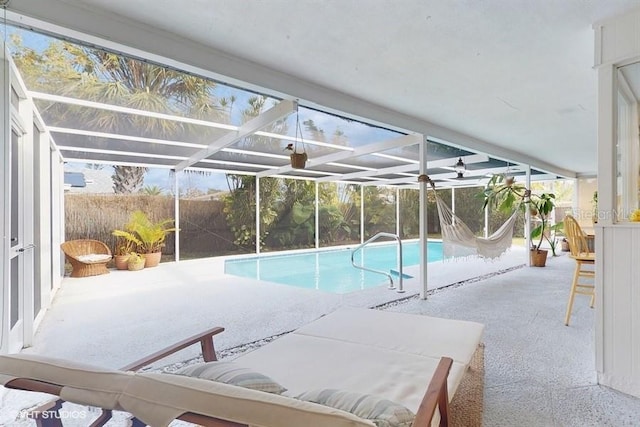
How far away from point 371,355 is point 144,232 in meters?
6.77

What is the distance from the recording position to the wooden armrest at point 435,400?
3.25 ft

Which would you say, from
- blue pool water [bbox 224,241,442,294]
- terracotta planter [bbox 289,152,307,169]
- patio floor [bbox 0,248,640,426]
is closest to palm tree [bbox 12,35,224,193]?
terracotta planter [bbox 289,152,307,169]

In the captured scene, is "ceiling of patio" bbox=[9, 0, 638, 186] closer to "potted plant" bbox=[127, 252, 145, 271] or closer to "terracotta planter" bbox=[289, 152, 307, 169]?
"terracotta planter" bbox=[289, 152, 307, 169]

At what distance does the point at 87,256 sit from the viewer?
625 centimetres

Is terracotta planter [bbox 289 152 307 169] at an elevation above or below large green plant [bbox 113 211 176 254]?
above

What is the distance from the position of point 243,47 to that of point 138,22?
0.67 metres

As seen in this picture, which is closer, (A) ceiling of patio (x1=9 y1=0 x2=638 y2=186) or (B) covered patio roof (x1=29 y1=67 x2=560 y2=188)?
(A) ceiling of patio (x1=9 y1=0 x2=638 y2=186)

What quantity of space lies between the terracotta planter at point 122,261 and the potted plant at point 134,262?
0.06 m

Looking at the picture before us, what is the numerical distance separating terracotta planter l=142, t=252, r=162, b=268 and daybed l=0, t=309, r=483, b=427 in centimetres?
597

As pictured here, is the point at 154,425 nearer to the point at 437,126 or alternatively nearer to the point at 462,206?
the point at 437,126

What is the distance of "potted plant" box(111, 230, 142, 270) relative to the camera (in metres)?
6.80

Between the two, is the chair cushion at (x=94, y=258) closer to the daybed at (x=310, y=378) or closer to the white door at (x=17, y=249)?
the white door at (x=17, y=249)

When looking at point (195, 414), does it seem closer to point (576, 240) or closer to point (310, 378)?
point (310, 378)

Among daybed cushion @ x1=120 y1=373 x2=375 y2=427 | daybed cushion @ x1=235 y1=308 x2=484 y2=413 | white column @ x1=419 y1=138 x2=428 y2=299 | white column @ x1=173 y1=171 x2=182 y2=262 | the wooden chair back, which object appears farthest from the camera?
white column @ x1=173 y1=171 x2=182 y2=262
